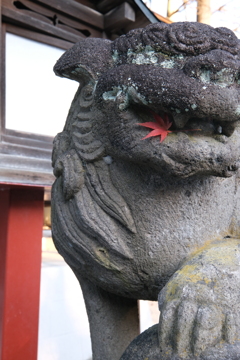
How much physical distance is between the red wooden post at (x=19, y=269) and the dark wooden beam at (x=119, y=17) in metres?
1.25

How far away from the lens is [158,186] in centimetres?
80

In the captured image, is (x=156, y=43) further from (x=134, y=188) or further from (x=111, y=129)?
(x=134, y=188)

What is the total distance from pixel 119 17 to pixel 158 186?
6.52ft

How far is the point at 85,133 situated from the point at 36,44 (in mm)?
1720

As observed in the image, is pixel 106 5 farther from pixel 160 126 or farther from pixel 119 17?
Result: pixel 160 126

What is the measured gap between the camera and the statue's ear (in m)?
0.83

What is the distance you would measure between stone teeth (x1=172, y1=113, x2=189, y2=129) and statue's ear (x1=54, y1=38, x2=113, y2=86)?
22 centimetres

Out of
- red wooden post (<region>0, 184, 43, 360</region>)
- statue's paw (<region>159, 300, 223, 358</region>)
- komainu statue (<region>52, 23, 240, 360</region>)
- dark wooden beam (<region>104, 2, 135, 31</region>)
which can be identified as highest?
dark wooden beam (<region>104, 2, 135, 31</region>)

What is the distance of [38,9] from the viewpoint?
2.33 meters

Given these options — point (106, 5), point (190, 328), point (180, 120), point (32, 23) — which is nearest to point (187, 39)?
point (180, 120)

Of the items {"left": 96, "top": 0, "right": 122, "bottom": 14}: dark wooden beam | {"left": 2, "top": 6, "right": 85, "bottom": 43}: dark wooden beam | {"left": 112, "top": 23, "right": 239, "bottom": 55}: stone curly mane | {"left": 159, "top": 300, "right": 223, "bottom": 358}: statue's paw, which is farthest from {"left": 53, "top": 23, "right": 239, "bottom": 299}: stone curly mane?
{"left": 96, "top": 0, "right": 122, "bottom": 14}: dark wooden beam

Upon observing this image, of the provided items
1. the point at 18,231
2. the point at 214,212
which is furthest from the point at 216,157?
the point at 18,231

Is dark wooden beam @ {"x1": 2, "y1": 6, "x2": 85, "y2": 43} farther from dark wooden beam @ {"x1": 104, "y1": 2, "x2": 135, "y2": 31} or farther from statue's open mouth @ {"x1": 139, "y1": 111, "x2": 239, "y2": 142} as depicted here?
statue's open mouth @ {"x1": 139, "y1": 111, "x2": 239, "y2": 142}

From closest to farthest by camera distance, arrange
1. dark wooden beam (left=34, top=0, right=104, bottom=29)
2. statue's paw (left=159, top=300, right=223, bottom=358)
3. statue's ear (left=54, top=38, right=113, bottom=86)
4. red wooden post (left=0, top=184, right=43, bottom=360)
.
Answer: statue's paw (left=159, top=300, right=223, bottom=358) < statue's ear (left=54, top=38, right=113, bottom=86) < red wooden post (left=0, top=184, right=43, bottom=360) < dark wooden beam (left=34, top=0, right=104, bottom=29)
